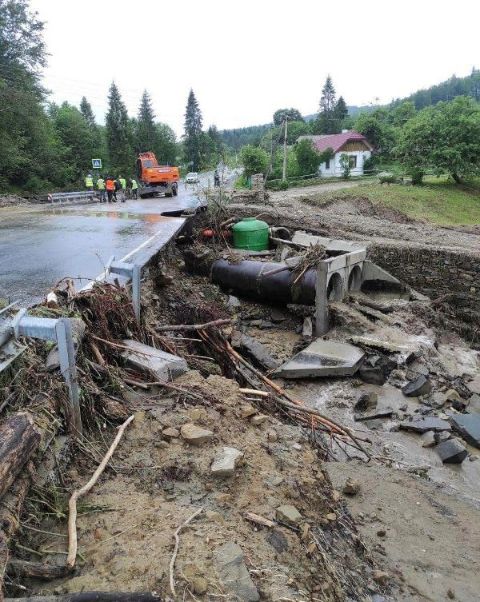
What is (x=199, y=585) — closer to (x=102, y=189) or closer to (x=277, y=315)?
(x=277, y=315)

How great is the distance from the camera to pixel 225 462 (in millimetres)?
3549

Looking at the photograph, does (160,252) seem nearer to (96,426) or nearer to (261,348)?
(261,348)

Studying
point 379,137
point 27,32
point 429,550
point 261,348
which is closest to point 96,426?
point 429,550

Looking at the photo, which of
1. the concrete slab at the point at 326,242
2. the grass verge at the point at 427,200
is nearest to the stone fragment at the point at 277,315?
the concrete slab at the point at 326,242

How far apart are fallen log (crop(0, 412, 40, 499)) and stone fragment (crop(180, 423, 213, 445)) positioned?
1172mm

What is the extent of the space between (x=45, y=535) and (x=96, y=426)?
3.92 feet

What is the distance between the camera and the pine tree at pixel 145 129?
226 ft

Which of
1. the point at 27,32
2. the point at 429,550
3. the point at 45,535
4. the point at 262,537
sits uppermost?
the point at 27,32

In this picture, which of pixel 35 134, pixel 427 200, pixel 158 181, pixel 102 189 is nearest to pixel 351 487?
pixel 102 189

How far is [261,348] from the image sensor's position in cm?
966

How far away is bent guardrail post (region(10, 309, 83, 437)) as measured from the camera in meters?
3.36

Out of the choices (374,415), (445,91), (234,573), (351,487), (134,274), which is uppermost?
(445,91)

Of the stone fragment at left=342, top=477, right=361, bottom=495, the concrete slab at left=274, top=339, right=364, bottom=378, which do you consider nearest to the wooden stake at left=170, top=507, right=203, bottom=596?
the stone fragment at left=342, top=477, right=361, bottom=495

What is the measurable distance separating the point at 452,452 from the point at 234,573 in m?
5.01
